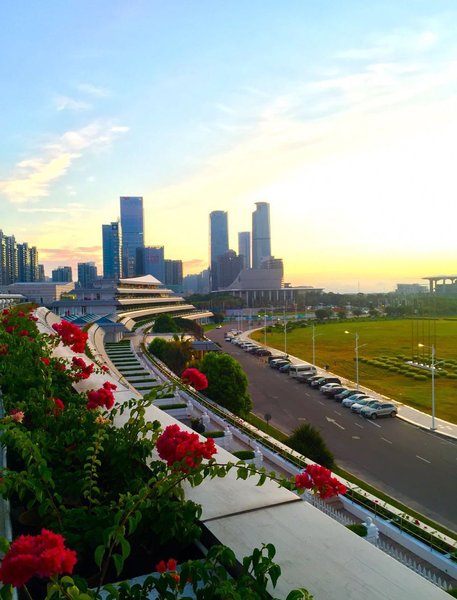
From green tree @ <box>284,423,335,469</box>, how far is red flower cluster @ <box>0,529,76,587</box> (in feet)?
47.5

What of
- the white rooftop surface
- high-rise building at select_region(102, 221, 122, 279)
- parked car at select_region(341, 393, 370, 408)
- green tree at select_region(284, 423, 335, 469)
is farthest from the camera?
high-rise building at select_region(102, 221, 122, 279)

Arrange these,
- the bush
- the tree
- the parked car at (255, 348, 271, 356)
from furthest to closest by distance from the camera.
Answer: the parked car at (255, 348, 271, 356)
the tree
the bush

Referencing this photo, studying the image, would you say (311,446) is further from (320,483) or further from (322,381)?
(322,381)

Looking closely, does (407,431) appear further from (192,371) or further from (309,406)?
(192,371)

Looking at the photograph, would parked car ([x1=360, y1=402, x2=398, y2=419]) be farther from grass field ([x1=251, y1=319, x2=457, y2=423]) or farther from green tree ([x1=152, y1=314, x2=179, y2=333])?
green tree ([x1=152, y1=314, x2=179, y2=333])

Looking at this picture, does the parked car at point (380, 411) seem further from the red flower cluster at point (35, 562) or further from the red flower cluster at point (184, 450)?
the red flower cluster at point (35, 562)

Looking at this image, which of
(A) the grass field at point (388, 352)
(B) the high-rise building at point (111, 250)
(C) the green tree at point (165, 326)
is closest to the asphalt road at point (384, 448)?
(A) the grass field at point (388, 352)

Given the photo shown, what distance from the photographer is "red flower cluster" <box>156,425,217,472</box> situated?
357 cm

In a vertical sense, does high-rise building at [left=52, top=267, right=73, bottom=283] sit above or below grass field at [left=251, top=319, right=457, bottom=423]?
above

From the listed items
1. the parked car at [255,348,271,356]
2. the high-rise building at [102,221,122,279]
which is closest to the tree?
the parked car at [255,348,271,356]

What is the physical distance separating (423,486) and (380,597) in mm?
15011

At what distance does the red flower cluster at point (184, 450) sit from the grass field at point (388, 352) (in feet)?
80.5

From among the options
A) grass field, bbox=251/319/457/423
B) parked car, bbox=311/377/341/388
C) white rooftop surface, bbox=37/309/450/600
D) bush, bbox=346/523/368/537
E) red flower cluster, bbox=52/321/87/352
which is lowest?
grass field, bbox=251/319/457/423

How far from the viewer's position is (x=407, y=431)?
23.0 meters
